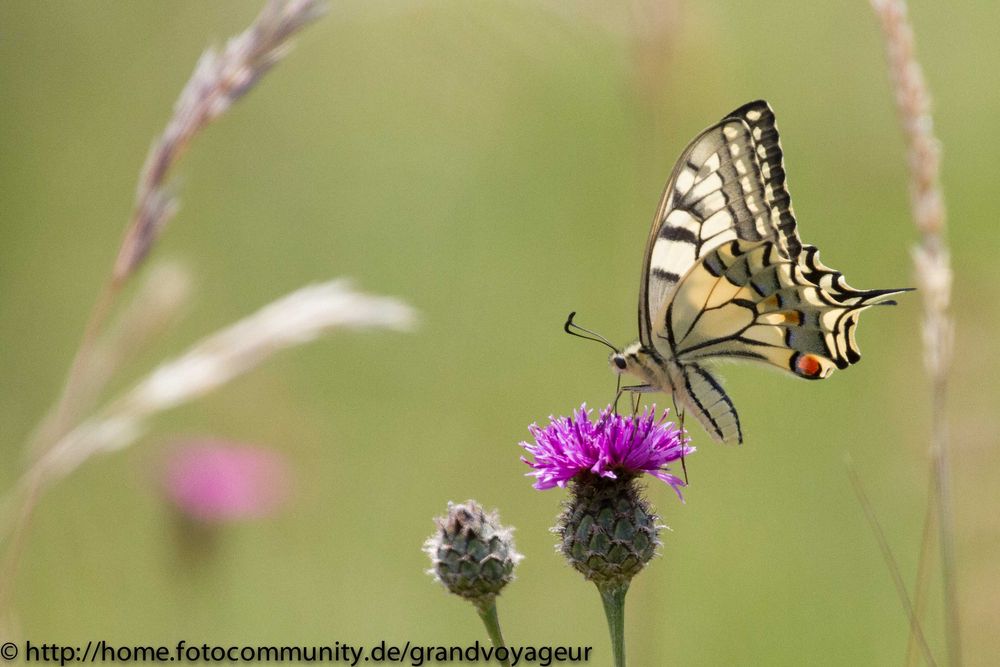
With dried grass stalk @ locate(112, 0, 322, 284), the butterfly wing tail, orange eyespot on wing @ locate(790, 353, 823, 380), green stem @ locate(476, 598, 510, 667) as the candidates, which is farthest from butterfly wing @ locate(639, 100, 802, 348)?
dried grass stalk @ locate(112, 0, 322, 284)

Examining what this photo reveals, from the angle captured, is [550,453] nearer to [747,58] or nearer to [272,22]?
[272,22]

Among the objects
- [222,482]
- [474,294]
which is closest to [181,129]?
[222,482]

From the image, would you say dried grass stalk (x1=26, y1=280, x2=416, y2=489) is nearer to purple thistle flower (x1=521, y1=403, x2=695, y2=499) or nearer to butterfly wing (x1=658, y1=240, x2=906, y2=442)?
purple thistle flower (x1=521, y1=403, x2=695, y2=499)

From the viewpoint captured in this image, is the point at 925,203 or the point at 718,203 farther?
the point at 718,203

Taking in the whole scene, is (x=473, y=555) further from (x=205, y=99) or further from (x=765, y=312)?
(x=205, y=99)

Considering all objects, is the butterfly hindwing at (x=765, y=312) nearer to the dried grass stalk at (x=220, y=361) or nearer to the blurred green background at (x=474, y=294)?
the blurred green background at (x=474, y=294)

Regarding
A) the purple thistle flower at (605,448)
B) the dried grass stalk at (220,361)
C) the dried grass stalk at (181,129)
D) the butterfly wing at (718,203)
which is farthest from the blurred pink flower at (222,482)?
the butterfly wing at (718,203)

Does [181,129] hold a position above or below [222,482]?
above
